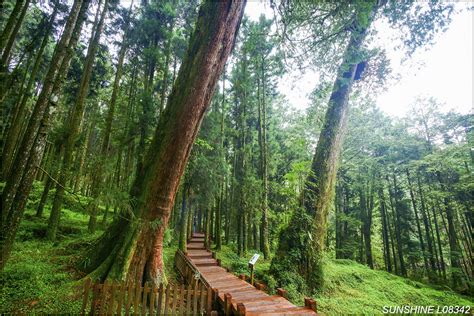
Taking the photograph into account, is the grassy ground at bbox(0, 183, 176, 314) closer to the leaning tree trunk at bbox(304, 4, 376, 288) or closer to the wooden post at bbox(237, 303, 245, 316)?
the wooden post at bbox(237, 303, 245, 316)

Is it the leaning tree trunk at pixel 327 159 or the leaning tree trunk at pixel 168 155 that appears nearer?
the leaning tree trunk at pixel 168 155

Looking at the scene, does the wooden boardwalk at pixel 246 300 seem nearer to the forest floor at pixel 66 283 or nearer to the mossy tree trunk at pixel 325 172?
the forest floor at pixel 66 283

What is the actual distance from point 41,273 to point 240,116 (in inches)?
529

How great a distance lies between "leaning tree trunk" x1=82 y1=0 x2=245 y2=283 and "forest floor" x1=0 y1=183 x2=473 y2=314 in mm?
746

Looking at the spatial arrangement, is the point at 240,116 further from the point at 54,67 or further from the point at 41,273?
the point at 41,273

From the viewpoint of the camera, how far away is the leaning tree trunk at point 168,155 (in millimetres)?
4852

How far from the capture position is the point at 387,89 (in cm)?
983

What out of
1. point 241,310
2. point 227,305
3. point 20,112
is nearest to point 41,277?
point 227,305

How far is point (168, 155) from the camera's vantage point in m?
5.05

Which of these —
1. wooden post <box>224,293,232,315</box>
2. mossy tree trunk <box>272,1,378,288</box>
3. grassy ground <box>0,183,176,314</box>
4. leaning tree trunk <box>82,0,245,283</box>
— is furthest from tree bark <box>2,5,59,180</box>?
wooden post <box>224,293,232,315</box>

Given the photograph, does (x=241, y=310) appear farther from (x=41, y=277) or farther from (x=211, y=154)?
(x=211, y=154)

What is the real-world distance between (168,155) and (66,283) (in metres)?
3.45

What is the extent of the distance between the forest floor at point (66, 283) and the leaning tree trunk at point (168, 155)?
0.75 meters

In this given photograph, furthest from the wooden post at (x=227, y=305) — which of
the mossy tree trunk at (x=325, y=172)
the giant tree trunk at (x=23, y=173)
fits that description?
the giant tree trunk at (x=23, y=173)
